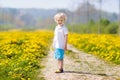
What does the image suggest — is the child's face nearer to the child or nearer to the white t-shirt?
the child

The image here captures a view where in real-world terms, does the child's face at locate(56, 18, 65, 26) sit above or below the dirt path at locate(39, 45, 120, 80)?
above

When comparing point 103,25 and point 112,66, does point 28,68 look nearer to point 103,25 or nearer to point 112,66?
point 112,66

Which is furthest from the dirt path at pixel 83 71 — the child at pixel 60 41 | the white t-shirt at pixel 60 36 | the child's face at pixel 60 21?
Answer: the child's face at pixel 60 21

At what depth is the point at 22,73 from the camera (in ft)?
40.6

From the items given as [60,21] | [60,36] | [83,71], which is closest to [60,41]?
[60,36]

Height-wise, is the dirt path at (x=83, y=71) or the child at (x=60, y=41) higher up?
the child at (x=60, y=41)

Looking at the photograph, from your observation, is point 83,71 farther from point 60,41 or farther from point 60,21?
point 60,21

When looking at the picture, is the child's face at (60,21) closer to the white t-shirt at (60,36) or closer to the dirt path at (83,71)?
the white t-shirt at (60,36)

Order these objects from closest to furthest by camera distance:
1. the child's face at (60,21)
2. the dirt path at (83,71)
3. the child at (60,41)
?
the dirt path at (83,71) < the child's face at (60,21) < the child at (60,41)

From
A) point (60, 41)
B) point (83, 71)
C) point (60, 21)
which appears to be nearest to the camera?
point (60, 21)

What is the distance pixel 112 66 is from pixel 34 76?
392 centimetres

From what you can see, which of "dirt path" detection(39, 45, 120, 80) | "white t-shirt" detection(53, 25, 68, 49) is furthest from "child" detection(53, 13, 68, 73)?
"dirt path" detection(39, 45, 120, 80)

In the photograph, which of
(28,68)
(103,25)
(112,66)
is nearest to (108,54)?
(112,66)

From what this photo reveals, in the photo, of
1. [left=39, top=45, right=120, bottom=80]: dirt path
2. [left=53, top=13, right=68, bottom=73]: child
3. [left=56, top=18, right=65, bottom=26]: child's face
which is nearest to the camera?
[left=39, top=45, right=120, bottom=80]: dirt path
